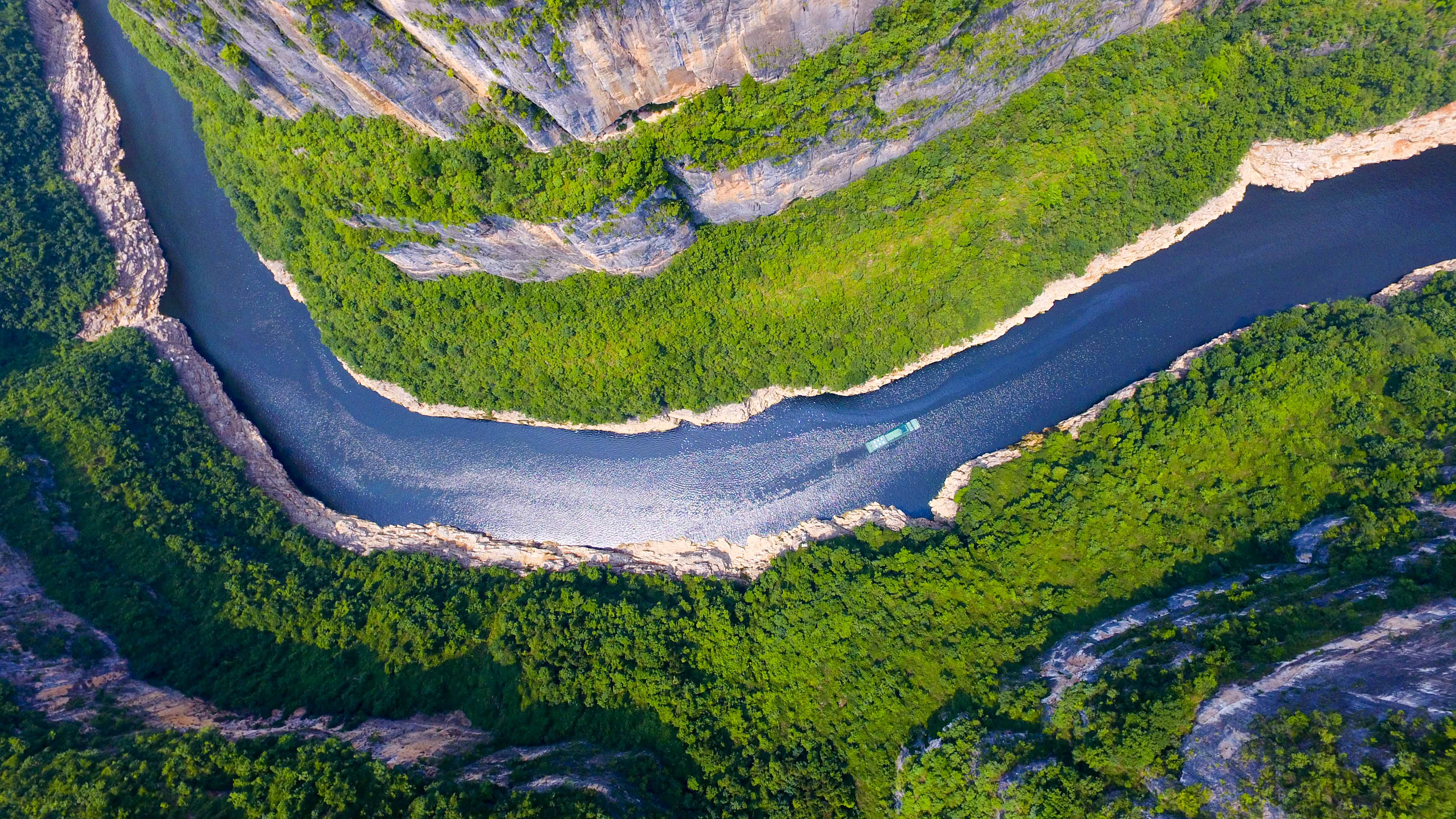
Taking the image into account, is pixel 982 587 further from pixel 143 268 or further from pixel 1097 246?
pixel 143 268

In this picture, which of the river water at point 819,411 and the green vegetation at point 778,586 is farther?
the river water at point 819,411

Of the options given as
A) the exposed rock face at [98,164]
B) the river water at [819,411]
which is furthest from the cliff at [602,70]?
the exposed rock face at [98,164]

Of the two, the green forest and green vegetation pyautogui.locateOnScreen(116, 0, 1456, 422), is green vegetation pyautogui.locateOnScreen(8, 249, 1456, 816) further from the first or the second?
green vegetation pyautogui.locateOnScreen(116, 0, 1456, 422)

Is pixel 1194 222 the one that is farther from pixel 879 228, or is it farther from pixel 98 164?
pixel 98 164

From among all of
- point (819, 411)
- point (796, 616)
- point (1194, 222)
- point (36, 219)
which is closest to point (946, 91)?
point (819, 411)

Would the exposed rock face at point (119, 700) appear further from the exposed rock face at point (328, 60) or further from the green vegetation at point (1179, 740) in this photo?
→ the exposed rock face at point (328, 60)
